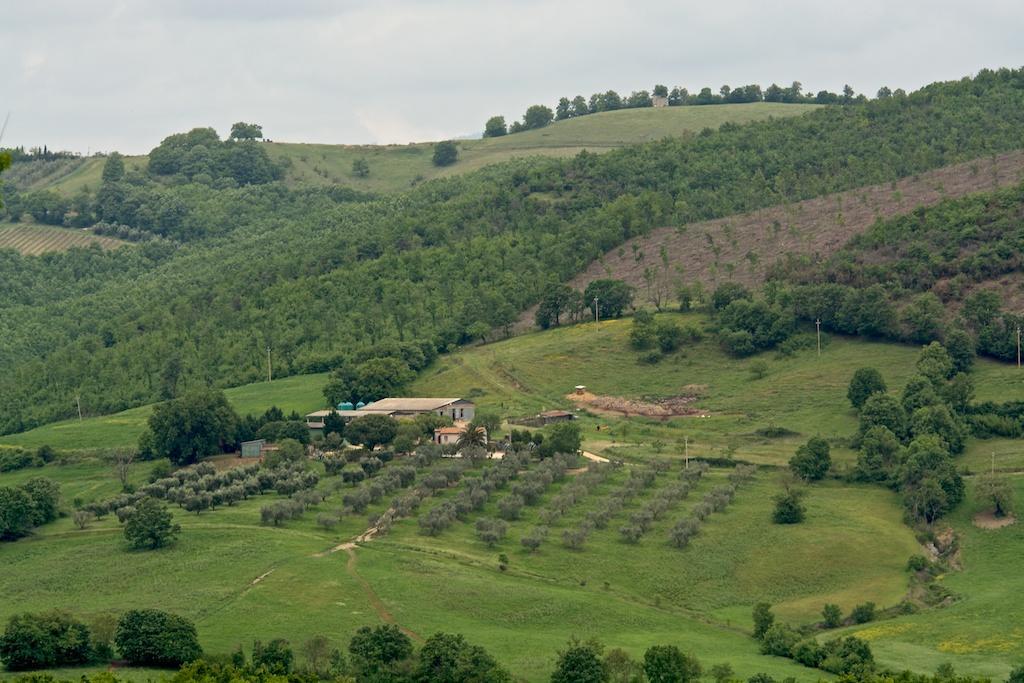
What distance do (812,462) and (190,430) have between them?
153ft

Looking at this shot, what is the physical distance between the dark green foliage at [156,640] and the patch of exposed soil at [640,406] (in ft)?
201

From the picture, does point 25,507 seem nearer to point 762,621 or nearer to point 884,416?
point 762,621

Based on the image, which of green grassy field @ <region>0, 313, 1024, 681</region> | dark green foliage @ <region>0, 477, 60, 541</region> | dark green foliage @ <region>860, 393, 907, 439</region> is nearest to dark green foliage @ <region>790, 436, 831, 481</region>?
green grassy field @ <region>0, 313, 1024, 681</region>

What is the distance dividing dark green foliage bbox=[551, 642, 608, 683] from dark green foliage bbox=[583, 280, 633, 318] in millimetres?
82940

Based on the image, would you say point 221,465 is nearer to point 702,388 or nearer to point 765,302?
point 702,388

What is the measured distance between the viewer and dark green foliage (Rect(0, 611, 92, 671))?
287 feet

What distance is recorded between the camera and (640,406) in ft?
477

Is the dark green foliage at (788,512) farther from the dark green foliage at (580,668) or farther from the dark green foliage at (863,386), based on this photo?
the dark green foliage at (580,668)

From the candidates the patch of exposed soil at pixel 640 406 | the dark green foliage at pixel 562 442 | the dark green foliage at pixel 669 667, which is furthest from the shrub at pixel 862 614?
the patch of exposed soil at pixel 640 406

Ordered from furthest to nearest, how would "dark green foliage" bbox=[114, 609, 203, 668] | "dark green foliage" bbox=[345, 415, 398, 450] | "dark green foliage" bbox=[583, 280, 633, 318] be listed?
1. "dark green foliage" bbox=[583, 280, 633, 318]
2. "dark green foliage" bbox=[345, 415, 398, 450]
3. "dark green foliage" bbox=[114, 609, 203, 668]

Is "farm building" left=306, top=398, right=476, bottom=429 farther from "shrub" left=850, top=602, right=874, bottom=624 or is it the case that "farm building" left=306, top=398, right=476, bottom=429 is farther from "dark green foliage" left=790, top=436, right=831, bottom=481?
"shrub" left=850, top=602, right=874, bottom=624

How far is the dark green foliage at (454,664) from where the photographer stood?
84125 millimetres

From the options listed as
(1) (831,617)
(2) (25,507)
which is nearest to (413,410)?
(2) (25,507)

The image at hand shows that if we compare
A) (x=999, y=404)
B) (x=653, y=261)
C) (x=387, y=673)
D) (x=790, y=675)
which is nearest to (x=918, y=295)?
(x=999, y=404)
